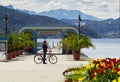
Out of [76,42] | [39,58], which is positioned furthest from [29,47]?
[39,58]

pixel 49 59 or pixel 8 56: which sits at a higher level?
pixel 8 56

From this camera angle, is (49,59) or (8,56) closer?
(49,59)

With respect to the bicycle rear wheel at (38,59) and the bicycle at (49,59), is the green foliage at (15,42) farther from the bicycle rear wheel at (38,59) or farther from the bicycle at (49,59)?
the bicycle at (49,59)

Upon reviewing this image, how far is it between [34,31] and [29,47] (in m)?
3.16

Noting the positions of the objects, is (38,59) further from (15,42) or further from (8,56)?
(15,42)

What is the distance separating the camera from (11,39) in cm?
4662

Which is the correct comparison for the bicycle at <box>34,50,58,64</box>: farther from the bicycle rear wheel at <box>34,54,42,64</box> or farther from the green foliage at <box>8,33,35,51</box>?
the green foliage at <box>8,33,35,51</box>

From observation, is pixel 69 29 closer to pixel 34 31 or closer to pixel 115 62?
pixel 34 31

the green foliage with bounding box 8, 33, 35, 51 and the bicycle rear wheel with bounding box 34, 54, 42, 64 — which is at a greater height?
the green foliage with bounding box 8, 33, 35, 51

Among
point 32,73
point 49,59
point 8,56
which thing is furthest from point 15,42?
point 32,73

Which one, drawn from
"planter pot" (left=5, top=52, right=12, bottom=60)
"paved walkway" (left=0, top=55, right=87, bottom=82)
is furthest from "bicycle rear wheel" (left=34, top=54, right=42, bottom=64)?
"planter pot" (left=5, top=52, right=12, bottom=60)

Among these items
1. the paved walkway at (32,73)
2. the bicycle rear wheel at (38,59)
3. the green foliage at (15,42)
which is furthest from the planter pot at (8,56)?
the paved walkway at (32,73)

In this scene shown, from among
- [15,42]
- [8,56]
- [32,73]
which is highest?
[15,42]

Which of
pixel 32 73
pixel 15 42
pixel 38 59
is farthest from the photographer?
pixel 15 42
